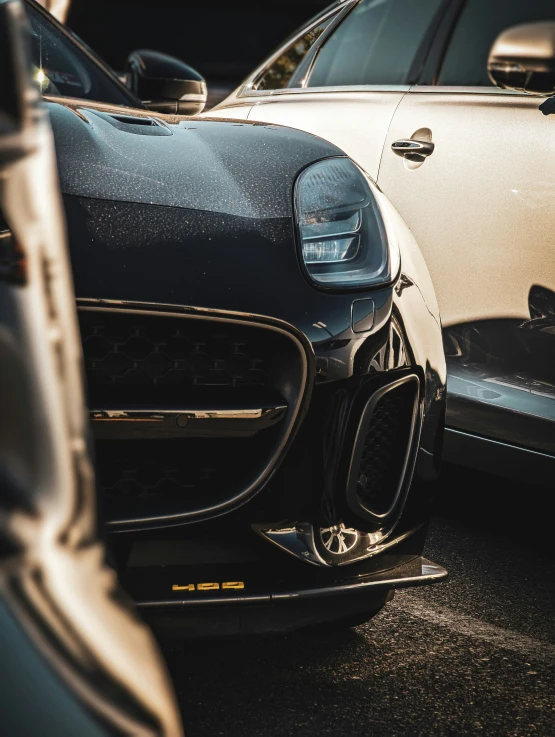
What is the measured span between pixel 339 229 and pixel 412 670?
2.92ft

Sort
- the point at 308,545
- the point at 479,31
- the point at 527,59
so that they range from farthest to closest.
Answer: the point at 479,31 → the point at 527,59 → the point at 308,545

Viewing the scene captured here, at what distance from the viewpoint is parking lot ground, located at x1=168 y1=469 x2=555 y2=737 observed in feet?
6.28

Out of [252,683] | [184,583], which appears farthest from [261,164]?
[252,683]

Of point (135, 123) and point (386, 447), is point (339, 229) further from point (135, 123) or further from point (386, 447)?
point (135, 123)

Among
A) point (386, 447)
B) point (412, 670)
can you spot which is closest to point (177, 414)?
point (386, 447)

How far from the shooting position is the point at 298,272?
1.84 metres

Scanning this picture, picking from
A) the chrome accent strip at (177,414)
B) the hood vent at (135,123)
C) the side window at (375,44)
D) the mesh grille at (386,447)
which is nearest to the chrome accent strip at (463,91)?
the side window at (375,44)

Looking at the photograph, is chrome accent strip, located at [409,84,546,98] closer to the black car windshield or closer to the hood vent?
the black car windshield

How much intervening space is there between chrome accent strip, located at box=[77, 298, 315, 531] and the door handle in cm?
146

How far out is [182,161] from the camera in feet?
6.62

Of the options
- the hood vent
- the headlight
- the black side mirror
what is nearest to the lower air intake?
the headlight

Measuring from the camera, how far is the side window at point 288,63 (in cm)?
413

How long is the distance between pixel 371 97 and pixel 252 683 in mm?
2105

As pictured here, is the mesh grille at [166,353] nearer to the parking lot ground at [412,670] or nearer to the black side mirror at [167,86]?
the parking lot ground at [412,670]
